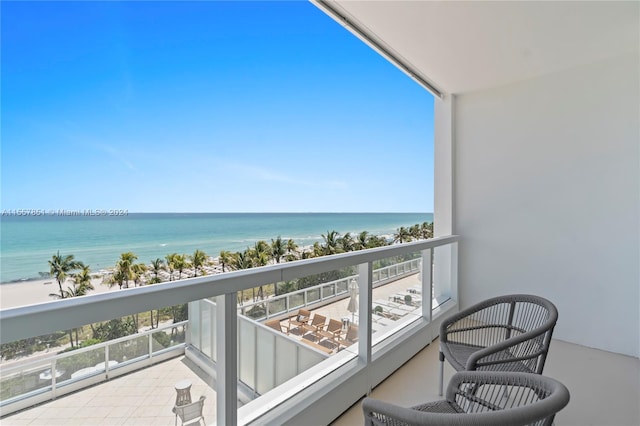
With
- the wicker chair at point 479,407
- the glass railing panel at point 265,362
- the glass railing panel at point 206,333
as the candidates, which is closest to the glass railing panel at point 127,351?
the glass railing panel at point 206,333

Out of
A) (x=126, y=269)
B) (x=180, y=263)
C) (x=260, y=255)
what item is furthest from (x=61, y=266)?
(x=260, y=255)

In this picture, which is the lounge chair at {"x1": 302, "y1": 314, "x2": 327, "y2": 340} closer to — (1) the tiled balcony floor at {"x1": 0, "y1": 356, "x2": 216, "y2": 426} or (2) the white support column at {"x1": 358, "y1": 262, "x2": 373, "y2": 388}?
(2) the white support column at {"x1": 358, "y1": 262, "x2": 373, "y2": 388}

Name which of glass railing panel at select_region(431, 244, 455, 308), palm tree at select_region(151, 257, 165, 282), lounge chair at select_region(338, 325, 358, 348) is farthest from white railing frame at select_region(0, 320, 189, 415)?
palm tree at select_region(151, 257, 165, 282)

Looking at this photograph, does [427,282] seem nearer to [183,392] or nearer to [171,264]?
[183,392]

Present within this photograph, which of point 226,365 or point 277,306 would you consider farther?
point 277,306

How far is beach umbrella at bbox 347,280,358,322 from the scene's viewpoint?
2123 mm

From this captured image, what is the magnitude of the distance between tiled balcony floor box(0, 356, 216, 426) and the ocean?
83.0 ft

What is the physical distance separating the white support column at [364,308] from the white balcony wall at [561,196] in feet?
6.48

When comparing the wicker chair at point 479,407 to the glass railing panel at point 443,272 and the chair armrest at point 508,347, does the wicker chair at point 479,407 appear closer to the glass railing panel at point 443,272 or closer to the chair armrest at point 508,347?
the chair armrest at point 508,347

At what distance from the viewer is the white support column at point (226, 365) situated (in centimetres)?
131

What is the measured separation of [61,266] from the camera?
1956 centimetres

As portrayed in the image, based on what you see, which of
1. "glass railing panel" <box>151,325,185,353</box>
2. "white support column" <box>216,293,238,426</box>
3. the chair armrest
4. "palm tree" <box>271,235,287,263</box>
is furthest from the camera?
"palm tree" <box>271,235,287,263</box>

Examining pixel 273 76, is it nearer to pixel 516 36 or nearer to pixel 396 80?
pixel 396 80

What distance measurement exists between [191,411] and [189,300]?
20.3 inches
